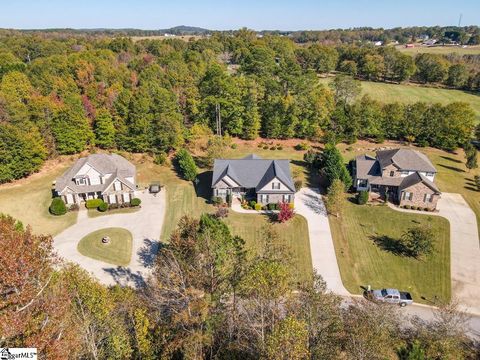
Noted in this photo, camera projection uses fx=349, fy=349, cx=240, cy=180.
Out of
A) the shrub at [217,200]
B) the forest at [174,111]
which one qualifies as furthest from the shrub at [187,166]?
the forest at [174,111]

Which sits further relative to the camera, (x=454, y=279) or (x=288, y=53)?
(x=288, y=53)

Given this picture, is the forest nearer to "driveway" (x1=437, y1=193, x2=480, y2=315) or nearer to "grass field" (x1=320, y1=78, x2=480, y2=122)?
"driveway" (x1=437, y1=193, x2=480, y2=315)

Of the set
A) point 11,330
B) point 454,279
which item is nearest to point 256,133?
point 454,279

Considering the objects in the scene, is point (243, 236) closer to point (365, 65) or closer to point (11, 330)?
point (11, 330)

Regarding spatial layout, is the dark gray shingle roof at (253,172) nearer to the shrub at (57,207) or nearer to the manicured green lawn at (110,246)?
the manicured green lawn at (110,246)

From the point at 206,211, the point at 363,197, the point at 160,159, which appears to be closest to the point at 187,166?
the point at 160,159

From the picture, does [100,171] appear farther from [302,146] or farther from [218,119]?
[302,146]
